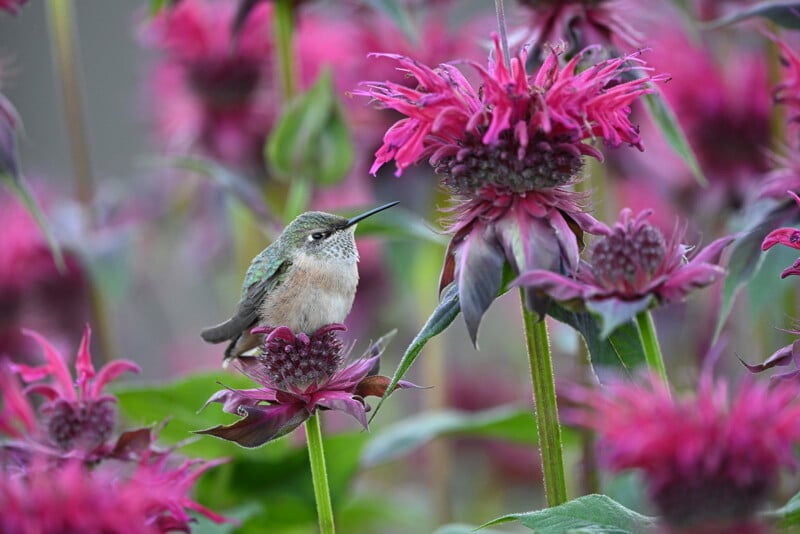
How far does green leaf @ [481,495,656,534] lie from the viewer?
735mm

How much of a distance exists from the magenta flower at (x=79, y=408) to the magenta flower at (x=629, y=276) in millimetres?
424

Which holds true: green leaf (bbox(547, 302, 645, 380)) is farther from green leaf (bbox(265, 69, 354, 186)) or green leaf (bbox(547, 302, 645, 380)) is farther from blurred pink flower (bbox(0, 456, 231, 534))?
green leaf (bbox(265, 69, 354, 186))

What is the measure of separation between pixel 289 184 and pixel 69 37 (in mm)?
396

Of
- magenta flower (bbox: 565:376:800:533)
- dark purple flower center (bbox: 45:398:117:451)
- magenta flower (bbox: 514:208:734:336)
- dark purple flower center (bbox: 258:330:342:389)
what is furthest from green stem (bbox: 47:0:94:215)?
magenta flower (bbox: 565:376:800:533)

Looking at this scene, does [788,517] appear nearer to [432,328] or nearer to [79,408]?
[432,328]

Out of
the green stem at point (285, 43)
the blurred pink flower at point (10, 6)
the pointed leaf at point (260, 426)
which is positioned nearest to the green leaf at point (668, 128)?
the pointed leaf at point (260, 426)

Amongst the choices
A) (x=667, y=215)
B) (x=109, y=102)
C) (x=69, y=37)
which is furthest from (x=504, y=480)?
(x=109, y=102)

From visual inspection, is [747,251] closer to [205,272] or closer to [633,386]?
[633,386]

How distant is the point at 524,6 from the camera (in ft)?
3.87

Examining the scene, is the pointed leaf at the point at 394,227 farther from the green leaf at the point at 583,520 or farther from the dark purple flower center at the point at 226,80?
the dark purple flower center at the point at 226,80

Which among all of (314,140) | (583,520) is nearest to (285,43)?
(314,140)

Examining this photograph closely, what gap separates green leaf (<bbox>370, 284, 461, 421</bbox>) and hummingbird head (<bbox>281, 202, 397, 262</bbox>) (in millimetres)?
244

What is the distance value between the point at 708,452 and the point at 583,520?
0.12 m

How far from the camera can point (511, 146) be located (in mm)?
822
